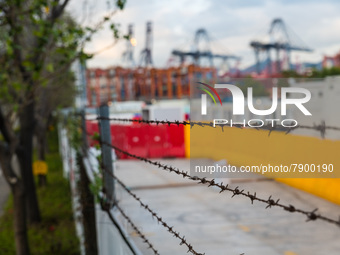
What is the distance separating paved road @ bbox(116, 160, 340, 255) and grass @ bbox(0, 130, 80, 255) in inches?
117

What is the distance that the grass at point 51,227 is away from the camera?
37.0ft

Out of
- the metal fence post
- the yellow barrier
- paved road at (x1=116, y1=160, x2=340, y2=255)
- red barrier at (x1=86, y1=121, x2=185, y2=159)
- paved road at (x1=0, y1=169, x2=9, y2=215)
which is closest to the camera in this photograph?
the metal fence post

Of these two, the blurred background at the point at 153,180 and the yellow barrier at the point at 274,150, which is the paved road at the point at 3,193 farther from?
the yellow barrier at the point at 274,150

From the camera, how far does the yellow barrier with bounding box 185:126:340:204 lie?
816cm

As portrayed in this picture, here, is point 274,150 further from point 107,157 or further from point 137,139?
point 137,139

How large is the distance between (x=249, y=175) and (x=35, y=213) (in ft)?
22.5

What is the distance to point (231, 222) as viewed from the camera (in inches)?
267

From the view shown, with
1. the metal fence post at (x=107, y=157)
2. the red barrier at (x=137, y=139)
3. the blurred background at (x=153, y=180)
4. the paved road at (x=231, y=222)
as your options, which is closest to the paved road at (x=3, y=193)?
the blurred background at (x=153, y=180)

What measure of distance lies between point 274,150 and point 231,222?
3.77 m

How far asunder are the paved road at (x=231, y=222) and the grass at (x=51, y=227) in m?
2.96

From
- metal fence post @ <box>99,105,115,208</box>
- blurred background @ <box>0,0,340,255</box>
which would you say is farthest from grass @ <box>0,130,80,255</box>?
metal fence post @ <box>99,105,115,208</box>

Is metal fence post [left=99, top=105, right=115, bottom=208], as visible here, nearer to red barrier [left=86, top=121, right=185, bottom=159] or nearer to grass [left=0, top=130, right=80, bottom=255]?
grass [left=0, top=130, right=80, bottom=255]

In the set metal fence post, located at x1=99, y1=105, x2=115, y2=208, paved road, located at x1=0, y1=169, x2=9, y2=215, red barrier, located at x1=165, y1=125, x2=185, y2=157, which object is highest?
metal fence post, located at x1=99, y1=105, x2=115, y2=208

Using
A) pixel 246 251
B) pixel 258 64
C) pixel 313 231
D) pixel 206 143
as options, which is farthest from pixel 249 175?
pixel 258 64
